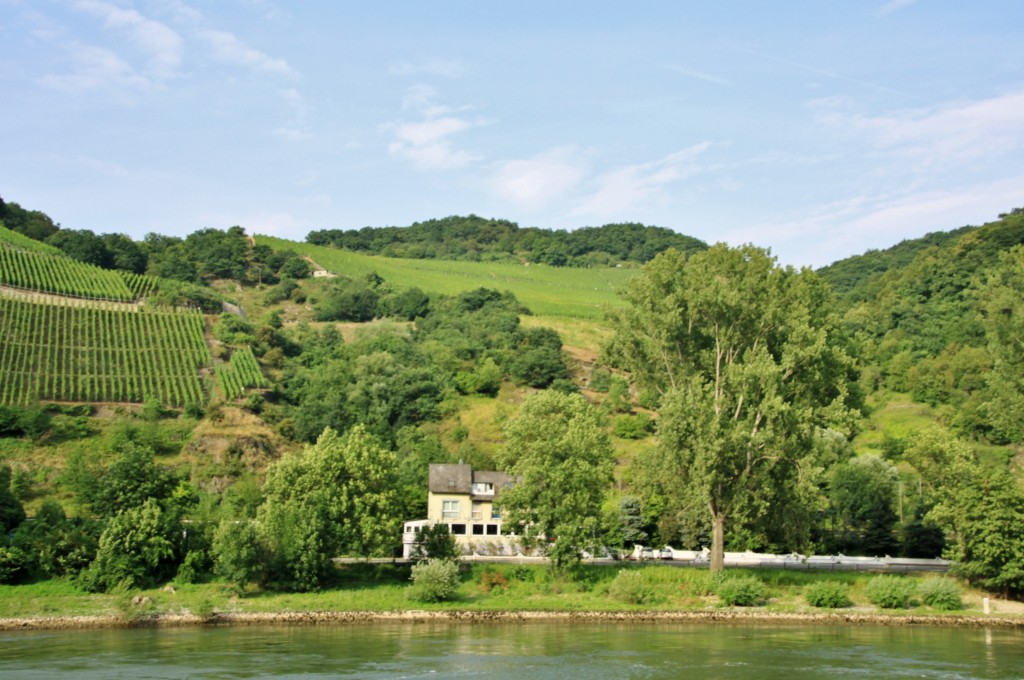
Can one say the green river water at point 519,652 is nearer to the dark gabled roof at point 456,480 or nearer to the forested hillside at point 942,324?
the dark gabled roof at point 456,480

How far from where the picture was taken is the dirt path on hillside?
343 ft

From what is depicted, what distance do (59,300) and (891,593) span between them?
92.8 metres

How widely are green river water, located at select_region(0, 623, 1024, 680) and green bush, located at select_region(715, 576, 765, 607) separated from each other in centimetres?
290

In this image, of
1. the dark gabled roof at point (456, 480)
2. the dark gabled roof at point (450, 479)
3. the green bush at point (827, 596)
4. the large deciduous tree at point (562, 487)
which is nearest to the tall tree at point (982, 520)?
the green bush at point (827, 596)

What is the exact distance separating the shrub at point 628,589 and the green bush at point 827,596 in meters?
7.99

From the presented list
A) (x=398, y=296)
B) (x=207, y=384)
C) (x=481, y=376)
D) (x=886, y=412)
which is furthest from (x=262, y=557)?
(x=398, y=296)

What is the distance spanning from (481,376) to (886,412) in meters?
40.6

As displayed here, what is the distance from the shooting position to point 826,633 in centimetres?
4219

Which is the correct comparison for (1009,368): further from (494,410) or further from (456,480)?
(494,410)

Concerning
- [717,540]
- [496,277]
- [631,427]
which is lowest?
[717,540]

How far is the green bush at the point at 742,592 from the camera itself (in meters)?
46.6

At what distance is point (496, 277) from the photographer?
174 meters

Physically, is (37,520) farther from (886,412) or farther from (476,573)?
(886,412)

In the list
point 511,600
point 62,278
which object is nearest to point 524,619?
point 511,600
